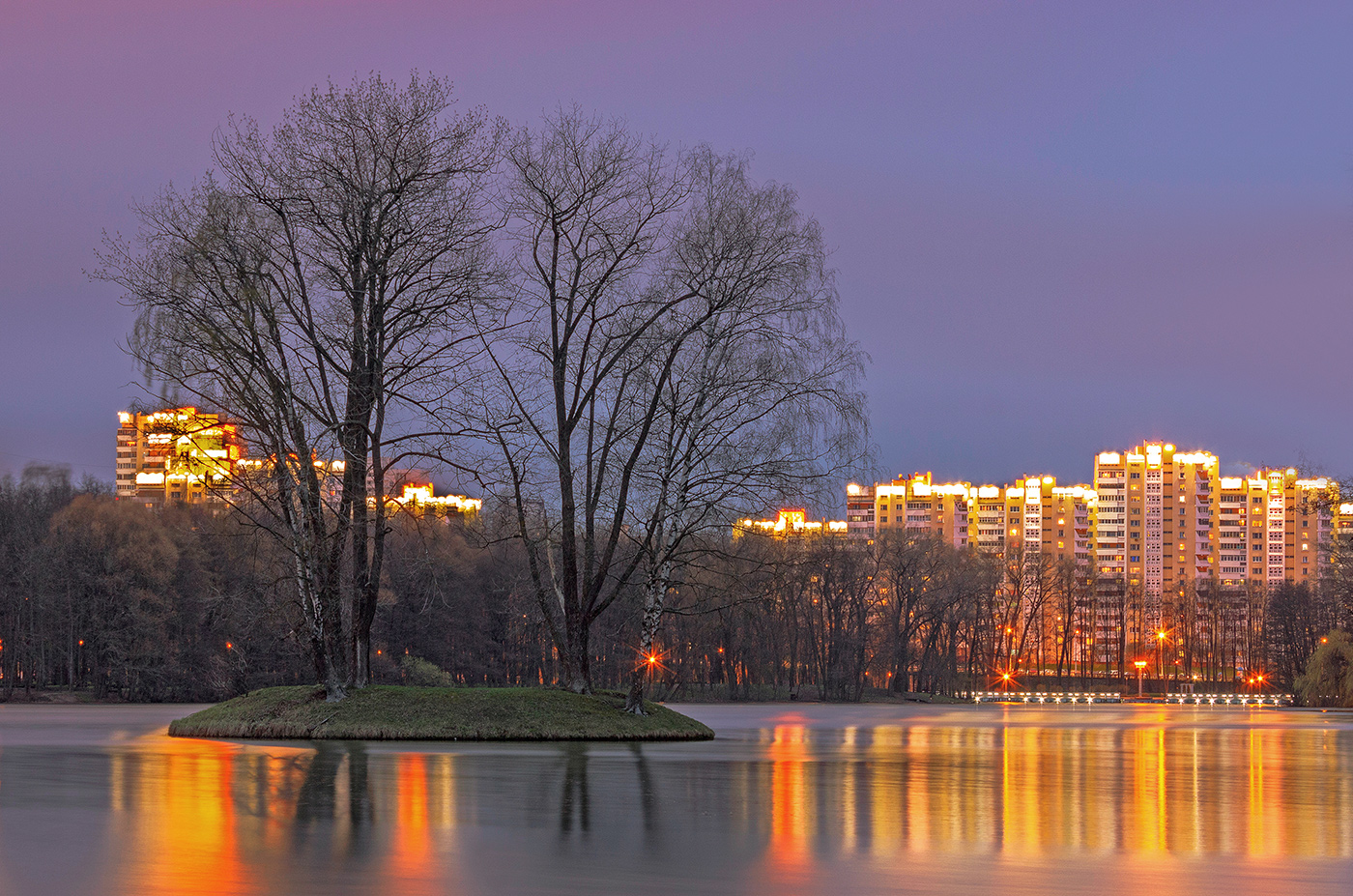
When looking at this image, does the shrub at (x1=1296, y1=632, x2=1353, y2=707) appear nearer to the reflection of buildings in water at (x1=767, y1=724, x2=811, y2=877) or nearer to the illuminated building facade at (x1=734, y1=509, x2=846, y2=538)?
the illuminated building facade at (x1=734, y1=509, x2=846, y2=538)

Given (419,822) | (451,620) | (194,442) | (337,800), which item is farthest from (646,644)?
(451,620)

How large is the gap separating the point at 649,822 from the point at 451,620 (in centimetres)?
7829

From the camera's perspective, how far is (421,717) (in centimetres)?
2728

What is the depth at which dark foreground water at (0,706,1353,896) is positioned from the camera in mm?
9750

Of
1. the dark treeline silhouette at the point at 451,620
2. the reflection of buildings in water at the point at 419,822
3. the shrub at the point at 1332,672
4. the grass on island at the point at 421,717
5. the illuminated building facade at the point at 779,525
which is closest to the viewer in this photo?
the reflection of buildings in water at the point at 419,822

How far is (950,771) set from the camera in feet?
68.2

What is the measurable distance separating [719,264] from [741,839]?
2051 cm

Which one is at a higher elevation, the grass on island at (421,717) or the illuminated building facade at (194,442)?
the illuminated building facade at (194,442)

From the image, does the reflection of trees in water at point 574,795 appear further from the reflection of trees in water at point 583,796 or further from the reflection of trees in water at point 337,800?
the reflection of trees in water at point 337,800

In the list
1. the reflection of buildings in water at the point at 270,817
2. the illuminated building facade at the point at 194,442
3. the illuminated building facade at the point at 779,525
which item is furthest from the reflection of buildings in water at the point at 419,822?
the illuminated building facade at the point at 779,525

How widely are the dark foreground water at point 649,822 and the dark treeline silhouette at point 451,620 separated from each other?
21466 millimetres

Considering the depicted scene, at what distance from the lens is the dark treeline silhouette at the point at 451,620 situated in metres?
71.0

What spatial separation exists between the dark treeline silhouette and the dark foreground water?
2147 cm

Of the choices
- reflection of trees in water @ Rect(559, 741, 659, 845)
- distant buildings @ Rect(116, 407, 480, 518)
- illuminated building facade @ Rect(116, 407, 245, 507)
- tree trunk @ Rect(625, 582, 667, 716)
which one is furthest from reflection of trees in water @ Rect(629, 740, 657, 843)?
illuminated building facade @ Rect(116, 407, 245, 507)
